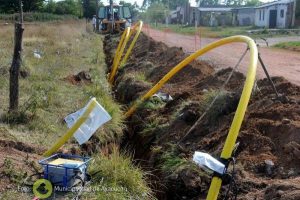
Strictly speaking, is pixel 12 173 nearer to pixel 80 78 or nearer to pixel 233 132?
pixel 233 132

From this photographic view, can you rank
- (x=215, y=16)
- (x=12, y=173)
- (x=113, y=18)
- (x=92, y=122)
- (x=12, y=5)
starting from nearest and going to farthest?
(x=12, y=173), (x=92, y=122), (x=113, y=18), (x=12, y=5), (x=215, y=16)

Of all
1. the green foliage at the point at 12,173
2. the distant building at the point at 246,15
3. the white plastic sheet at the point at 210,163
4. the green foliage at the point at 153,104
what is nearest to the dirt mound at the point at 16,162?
the green foliage at the point at 12,173

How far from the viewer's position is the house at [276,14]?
40875 mm

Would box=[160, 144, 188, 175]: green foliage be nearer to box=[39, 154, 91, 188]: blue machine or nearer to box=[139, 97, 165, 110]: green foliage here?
box=[39, 154, 91, 188]: blue machine

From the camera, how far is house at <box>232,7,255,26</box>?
54969mm

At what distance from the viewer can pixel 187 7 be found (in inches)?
2837

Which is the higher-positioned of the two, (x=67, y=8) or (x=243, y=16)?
(x=67, y=8)

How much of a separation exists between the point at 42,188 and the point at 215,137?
9.08 feet

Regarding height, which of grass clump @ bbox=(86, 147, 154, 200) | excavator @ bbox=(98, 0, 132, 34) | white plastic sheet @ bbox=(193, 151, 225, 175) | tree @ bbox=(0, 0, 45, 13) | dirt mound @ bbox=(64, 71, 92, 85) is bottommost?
grass clump @ bbox=(86, 147, 154, 200)

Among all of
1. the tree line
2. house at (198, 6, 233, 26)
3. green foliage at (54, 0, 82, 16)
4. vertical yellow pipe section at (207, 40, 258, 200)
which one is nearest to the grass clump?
vertical yellow pipe section at (207, 40, 258, 200)

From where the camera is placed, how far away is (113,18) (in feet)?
90.6

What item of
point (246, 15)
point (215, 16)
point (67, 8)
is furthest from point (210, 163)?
point (67, 8)

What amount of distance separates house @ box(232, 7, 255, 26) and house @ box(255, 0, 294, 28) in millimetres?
6563

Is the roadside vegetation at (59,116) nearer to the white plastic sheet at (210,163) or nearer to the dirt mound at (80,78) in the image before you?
the dirt mound at (80,78)
